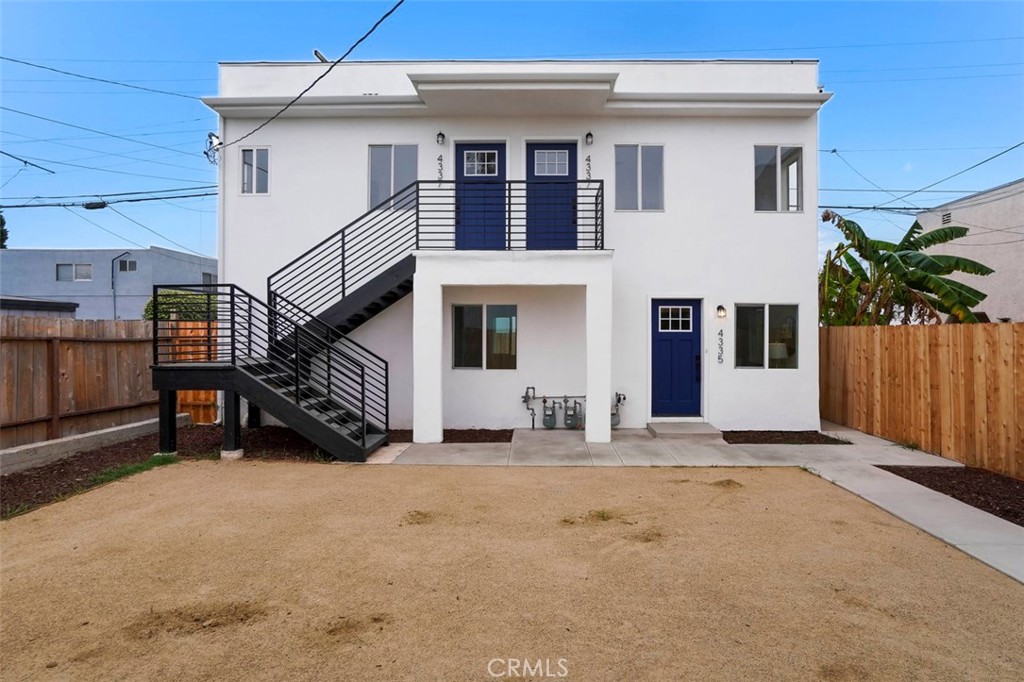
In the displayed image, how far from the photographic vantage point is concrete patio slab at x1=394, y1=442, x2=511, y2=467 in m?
7.81

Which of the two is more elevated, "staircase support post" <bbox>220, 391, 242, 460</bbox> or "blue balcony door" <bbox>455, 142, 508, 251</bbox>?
"blue balcony door" <bbox>455, 142, 508, 251</bbox>

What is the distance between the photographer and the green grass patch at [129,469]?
674 centimetres

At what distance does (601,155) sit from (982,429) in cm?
762

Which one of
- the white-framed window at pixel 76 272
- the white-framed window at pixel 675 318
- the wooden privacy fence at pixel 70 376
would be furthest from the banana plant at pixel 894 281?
the white-framed window at pixel 76 272

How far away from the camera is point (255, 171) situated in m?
10.4

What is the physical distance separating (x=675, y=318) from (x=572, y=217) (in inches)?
114

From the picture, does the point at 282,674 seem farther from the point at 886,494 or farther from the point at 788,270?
the point at 788,270

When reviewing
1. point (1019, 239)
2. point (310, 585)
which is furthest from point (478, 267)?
point (1019, 239)

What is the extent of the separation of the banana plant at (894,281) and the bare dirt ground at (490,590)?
7.16 metres

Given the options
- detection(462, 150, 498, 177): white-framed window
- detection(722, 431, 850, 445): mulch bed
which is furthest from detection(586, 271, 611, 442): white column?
detection(462, 150, 498, 177): white-framed window

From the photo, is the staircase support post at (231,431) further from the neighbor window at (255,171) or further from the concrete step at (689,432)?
the concrete step at (689,432)

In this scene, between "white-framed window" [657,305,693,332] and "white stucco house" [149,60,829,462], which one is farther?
"white-framed window" [657,305,693,332]

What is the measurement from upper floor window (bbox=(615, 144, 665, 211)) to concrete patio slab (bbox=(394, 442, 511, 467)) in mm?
5399

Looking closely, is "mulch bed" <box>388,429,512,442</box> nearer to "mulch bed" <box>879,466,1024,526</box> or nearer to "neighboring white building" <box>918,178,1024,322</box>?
"mulch bed" <box>879,466,1024,526</box>
